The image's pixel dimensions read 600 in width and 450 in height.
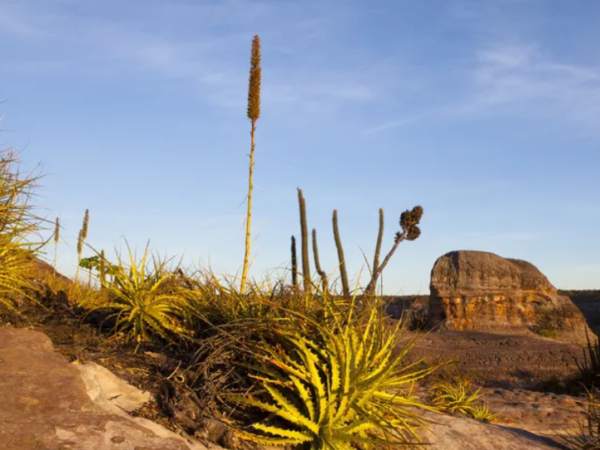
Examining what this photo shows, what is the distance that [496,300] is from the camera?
2375cm

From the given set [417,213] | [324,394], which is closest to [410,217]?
[417,213]

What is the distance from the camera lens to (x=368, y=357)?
18.5 feet

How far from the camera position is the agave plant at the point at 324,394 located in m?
4.97

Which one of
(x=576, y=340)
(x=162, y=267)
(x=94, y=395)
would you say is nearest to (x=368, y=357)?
(x=94, y=395)

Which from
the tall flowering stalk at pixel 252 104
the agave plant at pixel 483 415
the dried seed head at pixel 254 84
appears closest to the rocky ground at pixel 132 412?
the agave plant at pixel 483 415

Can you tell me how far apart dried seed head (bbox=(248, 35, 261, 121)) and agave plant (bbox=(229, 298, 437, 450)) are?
3.16 metres

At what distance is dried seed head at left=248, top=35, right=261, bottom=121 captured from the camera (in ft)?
25.1

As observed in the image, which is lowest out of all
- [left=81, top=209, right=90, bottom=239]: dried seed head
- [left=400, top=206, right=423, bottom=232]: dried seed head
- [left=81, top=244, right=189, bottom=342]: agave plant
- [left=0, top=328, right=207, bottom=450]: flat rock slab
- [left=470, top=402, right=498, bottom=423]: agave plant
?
[left=470, top=402, right=498, bottom=423]: agave plant

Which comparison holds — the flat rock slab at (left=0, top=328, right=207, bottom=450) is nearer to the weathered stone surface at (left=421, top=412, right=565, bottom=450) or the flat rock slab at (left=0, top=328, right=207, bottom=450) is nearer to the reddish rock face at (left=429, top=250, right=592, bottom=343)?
the weathered stone surface at (left=421, top=412, right=565, bottom=450)

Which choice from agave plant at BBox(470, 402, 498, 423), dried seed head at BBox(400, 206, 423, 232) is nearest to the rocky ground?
agave plant at BBox(470, 402, 498, 423)

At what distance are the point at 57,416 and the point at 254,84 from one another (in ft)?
15.5

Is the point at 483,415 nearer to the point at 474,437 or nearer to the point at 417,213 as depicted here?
the point at 474,437

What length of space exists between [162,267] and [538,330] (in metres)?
19.7

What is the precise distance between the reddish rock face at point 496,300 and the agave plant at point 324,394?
60.9 feet
